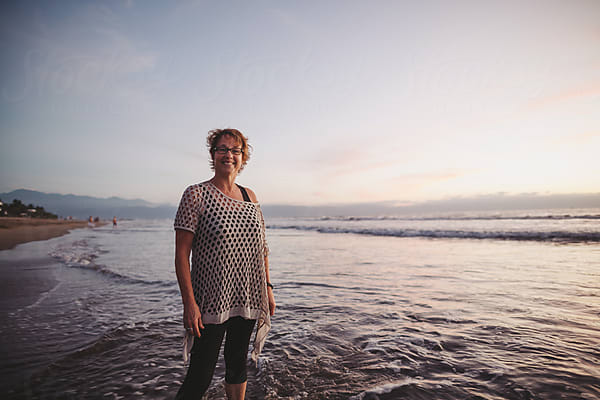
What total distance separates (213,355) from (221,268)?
685 millimetres

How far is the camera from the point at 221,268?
2264mm

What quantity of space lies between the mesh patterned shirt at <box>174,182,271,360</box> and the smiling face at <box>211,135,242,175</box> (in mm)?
173

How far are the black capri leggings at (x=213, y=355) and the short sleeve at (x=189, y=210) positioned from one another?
2.64 ft

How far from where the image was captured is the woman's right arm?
2.07 m

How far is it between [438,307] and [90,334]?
6160mm

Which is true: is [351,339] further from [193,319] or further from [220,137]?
[220,137]

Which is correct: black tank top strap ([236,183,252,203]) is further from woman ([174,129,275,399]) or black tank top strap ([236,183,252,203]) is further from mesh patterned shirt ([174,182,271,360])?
mesh patterned shirt ([174,182,271,360])

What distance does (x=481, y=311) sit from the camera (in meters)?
5.33

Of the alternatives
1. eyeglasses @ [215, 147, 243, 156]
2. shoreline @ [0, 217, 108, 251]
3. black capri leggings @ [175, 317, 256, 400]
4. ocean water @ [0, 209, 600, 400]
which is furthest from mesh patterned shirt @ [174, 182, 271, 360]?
shoreline @ [0, 217, 108, 251]

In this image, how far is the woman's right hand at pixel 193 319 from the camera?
81.4 inches

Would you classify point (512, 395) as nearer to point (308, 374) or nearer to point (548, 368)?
point (548, 368)

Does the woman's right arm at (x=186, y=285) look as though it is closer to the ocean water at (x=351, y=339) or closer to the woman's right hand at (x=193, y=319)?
the woman's right hand at (x=193, y=319)

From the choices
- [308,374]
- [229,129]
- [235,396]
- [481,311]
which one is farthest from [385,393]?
[481,311]

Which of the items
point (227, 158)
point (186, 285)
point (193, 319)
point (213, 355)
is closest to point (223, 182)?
point (227, 158)
